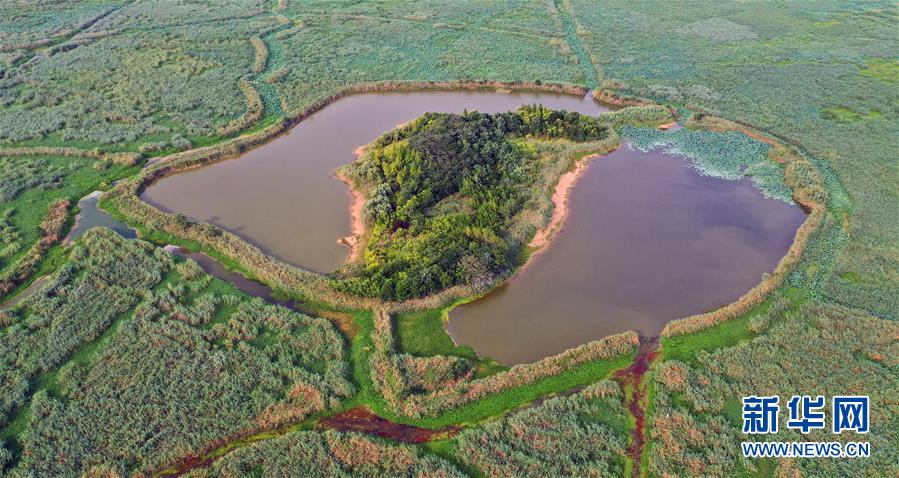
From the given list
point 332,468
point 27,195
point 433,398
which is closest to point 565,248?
point 433,398

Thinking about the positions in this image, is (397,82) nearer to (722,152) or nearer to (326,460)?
(722,152)

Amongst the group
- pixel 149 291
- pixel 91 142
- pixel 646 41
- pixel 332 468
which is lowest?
pixel 332 468

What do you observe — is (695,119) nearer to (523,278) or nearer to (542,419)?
(523,278)

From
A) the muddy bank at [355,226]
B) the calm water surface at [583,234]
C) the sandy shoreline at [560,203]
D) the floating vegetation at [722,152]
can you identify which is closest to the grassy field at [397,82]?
the floating vegetation at [722,152]

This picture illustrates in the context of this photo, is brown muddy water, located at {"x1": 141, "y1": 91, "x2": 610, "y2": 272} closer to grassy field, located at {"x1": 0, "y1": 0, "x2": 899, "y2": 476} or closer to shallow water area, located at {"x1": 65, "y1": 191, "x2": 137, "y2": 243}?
shallow water area, located at {"x1": 65, "y1": 191, "x2": 137, "y2": 243}

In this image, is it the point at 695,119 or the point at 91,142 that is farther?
the point at 695,119

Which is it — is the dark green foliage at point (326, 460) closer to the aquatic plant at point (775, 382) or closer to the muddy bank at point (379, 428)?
the muddy bank at point (379, 428)
